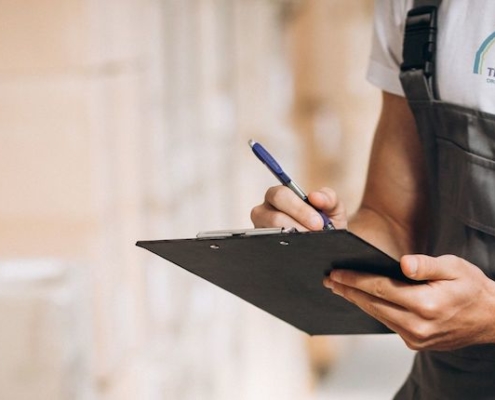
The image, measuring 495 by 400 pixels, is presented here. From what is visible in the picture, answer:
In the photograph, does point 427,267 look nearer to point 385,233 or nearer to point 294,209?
point 294,209

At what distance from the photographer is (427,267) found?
2.70 ft

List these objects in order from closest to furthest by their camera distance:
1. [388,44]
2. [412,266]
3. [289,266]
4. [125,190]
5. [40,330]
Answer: [412,266] < [289,266] < [388,44] < [40,330] < [125,190]

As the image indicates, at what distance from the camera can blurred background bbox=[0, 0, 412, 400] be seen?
1448 millimetres

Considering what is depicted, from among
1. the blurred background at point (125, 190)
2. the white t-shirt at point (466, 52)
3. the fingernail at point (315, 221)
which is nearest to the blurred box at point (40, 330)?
the blurred background at point (125, 190)

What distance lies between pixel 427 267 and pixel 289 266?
0.52 ft

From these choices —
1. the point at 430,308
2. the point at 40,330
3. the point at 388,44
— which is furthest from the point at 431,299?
the point at 40,330

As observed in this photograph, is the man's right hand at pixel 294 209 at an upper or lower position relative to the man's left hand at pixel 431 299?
upper

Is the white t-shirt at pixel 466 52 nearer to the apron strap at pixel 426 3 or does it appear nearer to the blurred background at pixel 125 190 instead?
Result: the apron strap at pixel 426 3

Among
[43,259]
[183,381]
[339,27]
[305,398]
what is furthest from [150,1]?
[339,27]

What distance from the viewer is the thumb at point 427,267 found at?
Result: 81 centimetres

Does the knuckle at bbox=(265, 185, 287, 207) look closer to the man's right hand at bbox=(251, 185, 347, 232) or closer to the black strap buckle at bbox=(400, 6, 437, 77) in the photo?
the man's right hand at bbox=(251, 185, 347, 232)

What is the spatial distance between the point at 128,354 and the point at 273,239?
3.21 feet

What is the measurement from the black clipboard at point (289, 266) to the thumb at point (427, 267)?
3 cm

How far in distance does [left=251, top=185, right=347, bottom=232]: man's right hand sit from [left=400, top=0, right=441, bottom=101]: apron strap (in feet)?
0.52
